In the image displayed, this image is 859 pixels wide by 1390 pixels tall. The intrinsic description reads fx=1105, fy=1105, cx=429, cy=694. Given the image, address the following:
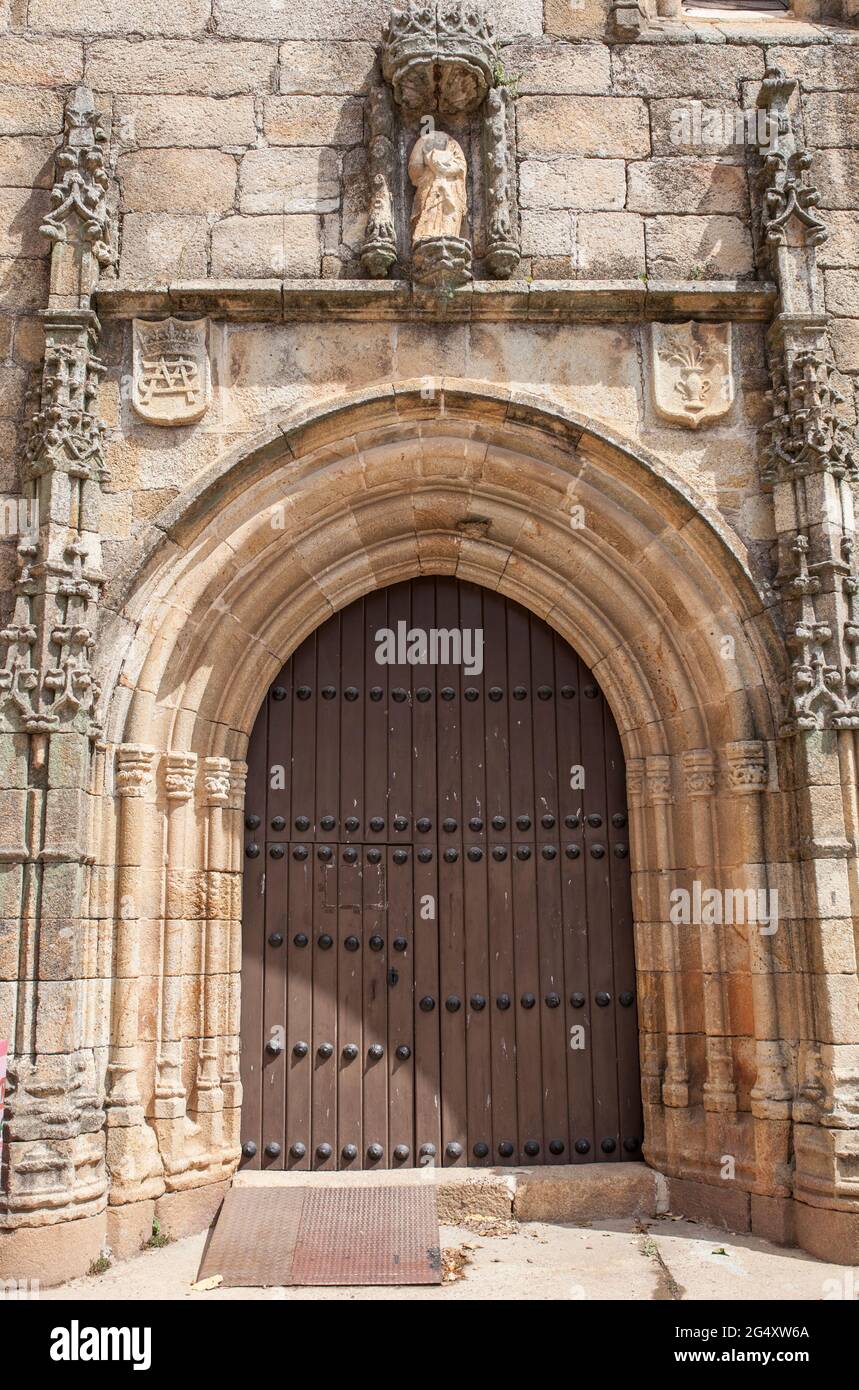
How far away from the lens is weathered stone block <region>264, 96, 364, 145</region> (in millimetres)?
5094

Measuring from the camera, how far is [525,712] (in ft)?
17.2

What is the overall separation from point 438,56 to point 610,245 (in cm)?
113

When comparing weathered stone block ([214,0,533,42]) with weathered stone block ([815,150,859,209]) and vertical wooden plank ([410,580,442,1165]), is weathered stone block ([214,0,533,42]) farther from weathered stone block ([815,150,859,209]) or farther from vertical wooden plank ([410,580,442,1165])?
vertical wooden plank ([410,580,442,1165])

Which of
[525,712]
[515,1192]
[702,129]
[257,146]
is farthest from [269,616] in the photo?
[702,129]

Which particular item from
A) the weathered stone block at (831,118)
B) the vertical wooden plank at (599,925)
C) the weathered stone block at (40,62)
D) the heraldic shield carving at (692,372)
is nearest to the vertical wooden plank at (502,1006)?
the vertical wooden plank at (599,925)

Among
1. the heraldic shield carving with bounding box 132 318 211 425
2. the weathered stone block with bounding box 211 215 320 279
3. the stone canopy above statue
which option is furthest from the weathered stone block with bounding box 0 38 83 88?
the stone canopy above statue

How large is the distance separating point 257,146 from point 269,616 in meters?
2.17

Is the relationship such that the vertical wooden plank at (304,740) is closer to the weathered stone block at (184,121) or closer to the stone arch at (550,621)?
the stone arch at (550,621)

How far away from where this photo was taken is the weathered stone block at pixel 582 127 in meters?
5.15

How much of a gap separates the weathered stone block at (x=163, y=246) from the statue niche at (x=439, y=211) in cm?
97

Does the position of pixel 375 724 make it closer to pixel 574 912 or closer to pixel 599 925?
pixel 574 912

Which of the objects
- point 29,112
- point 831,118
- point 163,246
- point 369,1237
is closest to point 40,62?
point 29,112

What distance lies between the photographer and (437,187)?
196 inches
